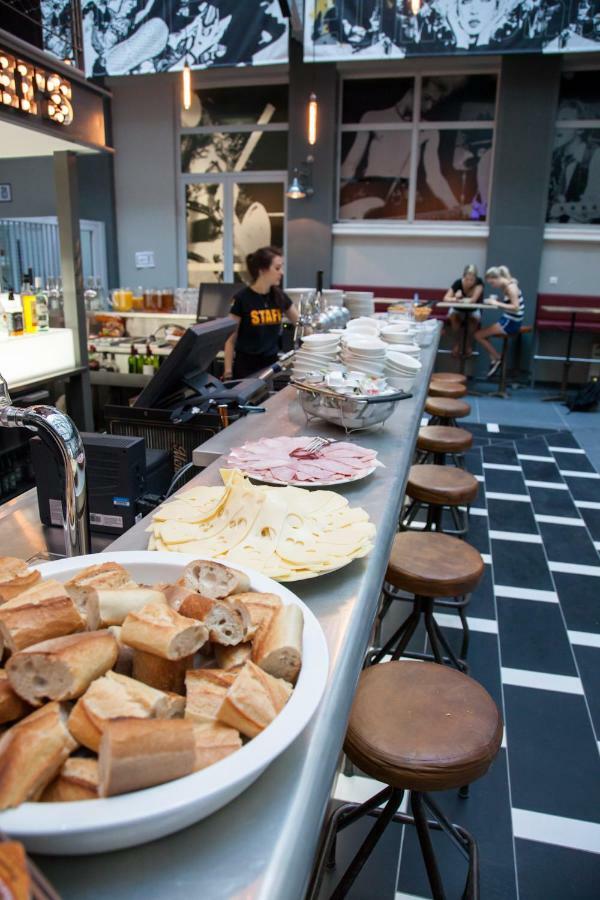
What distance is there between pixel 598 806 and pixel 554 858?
270mm

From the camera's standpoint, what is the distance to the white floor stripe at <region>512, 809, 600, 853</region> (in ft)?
6.10

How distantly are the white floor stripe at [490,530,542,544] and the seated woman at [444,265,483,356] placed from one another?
15.8ft

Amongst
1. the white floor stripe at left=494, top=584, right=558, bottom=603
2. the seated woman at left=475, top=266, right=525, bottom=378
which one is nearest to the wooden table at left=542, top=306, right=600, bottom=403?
the seated woman at left=475, top=266, right=525, bottom=378

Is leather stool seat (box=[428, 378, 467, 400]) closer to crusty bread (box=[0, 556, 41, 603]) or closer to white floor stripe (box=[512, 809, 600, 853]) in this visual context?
white floor stripe (box=[512, 809, 600, 853])

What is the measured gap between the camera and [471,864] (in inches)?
64.6

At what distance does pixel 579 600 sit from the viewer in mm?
3270

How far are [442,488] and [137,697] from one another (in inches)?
95.6

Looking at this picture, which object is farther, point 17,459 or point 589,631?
point 17,459

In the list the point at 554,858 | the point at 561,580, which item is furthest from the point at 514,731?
the point at 561,580

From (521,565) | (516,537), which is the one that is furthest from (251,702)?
(516,537)

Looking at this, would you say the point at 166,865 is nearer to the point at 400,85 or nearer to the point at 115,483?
the point at 115,483

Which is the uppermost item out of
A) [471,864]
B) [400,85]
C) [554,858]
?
[400,85]

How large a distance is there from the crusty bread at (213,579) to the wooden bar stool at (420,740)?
0.70m

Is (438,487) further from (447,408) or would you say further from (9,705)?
(9,705)
